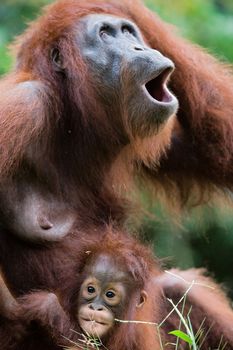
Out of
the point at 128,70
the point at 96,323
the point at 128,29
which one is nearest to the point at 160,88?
the point at 128,70

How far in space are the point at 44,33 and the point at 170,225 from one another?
187 centimetres

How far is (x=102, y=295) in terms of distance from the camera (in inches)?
171

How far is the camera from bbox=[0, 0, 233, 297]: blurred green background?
6781 mm

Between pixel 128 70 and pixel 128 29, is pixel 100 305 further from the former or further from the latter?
pixel 128 29

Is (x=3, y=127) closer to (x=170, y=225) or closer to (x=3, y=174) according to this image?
(x=3, y=174)

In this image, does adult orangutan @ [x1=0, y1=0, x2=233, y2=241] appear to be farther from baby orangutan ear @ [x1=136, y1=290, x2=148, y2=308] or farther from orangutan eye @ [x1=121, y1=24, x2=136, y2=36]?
baby orangutan ear @ [x1=136, y1=290, x2=148, y2=308]

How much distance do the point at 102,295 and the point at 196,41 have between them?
3.44 m

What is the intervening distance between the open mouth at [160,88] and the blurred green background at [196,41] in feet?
6.53

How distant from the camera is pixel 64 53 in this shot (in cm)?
457

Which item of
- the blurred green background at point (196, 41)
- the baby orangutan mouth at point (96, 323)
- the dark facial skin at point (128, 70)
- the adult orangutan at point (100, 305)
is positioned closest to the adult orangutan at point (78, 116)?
the dark facial skin at point (128, 70)

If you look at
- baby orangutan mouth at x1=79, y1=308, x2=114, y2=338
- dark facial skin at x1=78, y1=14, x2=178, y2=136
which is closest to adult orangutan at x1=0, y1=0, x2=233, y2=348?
dark facial skin at x1=78, y1=14, x2=178, y2=136

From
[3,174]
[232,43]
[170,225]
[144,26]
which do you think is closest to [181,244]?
[170,225]

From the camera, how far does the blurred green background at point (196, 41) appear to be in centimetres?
678

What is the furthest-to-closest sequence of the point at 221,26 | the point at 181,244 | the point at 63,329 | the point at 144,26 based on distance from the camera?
1. the point at 221,26
2. the point at 181,244
3. the point at 144,26
4. the point at 63,329
